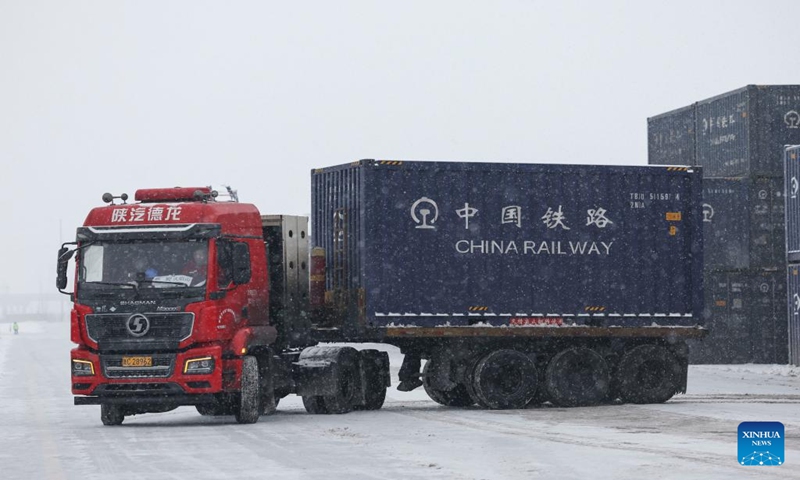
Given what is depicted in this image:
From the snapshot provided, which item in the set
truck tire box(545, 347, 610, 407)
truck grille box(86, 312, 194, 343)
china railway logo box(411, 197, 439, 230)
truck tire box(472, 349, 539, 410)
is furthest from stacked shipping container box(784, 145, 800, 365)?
truck grille box(86, 312, 194, 343)

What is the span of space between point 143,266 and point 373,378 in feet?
15.8

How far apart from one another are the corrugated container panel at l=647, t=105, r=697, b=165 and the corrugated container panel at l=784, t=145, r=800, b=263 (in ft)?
17.2

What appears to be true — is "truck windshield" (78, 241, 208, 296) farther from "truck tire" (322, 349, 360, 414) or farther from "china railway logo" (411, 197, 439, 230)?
"china railway logo" (411, 197, 439, 230)

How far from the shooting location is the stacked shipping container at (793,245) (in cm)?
3506

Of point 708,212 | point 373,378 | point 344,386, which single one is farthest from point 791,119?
point 344,386

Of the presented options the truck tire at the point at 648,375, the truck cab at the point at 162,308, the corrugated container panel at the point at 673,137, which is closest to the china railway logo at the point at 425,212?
the truck cab at the point at 162,308

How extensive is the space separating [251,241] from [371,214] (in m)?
2.47

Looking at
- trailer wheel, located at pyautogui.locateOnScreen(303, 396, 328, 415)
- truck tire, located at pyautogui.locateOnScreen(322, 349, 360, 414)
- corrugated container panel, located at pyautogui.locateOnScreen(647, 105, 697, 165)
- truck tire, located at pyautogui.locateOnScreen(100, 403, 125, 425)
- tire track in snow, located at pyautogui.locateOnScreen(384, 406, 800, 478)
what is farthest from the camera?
corrugated container panel, located at pyautogui.locateOnScreen(647, 105, 697, 165)

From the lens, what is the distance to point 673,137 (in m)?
41.8

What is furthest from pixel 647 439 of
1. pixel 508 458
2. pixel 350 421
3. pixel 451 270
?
pixel 451 270

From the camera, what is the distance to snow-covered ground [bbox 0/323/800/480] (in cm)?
1325

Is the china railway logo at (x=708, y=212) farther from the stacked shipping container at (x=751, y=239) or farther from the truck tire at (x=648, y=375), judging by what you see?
the truck tire at (x=648, y=375)

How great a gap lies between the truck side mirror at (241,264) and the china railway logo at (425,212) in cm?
375

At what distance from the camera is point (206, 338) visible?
63.1 ft
